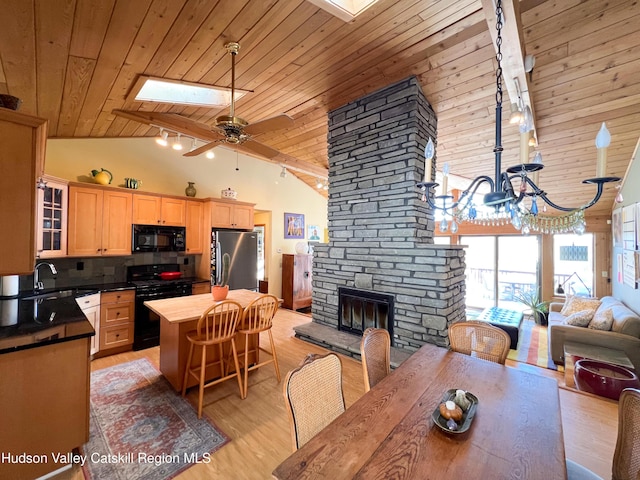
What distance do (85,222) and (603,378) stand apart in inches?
243

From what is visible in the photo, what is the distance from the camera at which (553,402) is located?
1.39 meters

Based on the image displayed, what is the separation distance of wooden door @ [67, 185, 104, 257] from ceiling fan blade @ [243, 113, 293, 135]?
2.66 m

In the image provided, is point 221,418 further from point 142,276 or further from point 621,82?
point 621,82

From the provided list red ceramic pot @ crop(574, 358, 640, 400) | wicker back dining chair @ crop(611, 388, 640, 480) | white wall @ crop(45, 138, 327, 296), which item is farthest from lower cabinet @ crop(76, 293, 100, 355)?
red ceramic pot @ crop(574, 358, 640, 400)

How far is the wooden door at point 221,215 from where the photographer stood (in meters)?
4.65

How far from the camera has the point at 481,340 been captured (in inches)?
81.4

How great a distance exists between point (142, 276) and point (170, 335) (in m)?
2.09

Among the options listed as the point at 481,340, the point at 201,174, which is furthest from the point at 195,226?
the point at 481,340

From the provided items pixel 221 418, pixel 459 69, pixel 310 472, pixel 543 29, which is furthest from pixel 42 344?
pixel 543 29

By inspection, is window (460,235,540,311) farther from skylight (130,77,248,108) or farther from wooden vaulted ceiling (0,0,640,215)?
skylight (130,77,248,108)

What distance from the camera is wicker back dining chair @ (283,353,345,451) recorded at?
1.19 metres

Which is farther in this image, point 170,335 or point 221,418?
point 170,335

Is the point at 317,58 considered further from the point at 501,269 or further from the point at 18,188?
the point at 501,269

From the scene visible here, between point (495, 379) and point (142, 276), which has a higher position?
point (142, 276)
